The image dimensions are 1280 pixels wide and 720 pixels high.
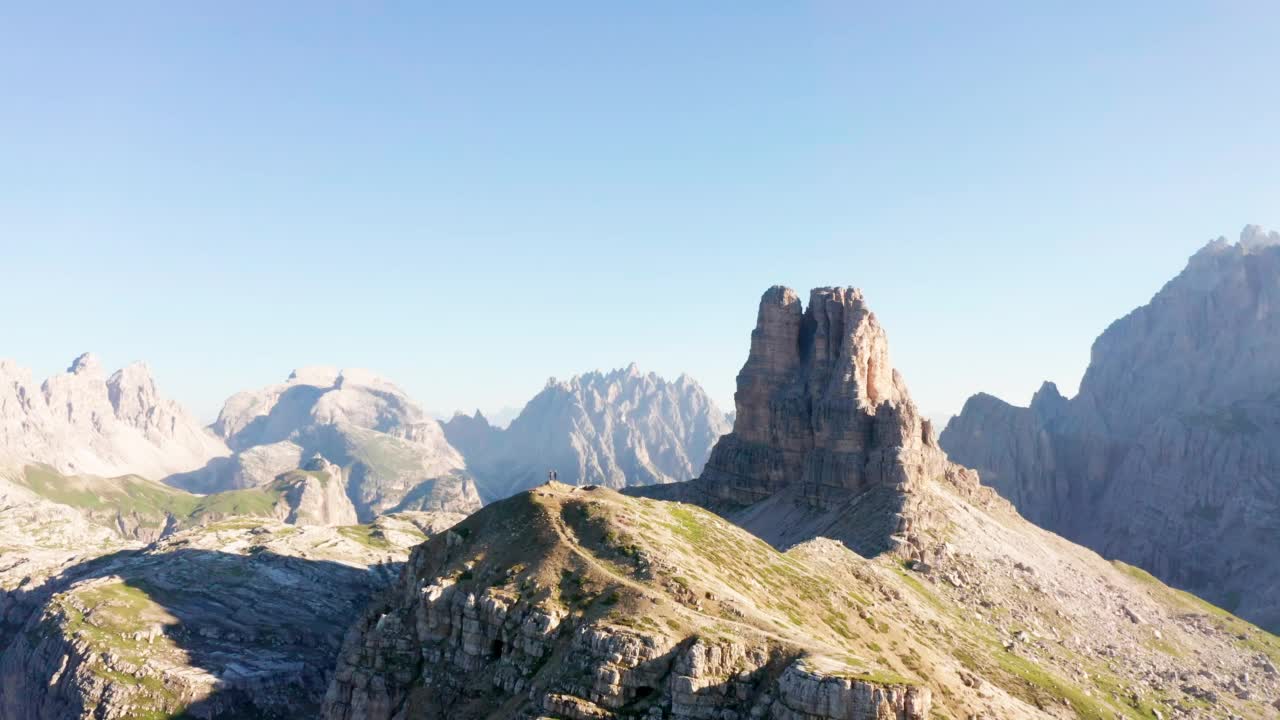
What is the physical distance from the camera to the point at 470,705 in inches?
3004

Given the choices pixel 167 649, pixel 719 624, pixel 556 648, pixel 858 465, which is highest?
pixel 858 465

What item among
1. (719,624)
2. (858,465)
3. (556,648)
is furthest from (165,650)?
(858,465)

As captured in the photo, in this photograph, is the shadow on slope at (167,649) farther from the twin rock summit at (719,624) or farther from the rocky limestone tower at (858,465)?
the rocky limestone tower at (858,465)

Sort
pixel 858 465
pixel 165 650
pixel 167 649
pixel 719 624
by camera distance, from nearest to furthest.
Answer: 1. pixel 719 624
2. pixel 165 650
3. pixel 167 649
4. pixel 858 465

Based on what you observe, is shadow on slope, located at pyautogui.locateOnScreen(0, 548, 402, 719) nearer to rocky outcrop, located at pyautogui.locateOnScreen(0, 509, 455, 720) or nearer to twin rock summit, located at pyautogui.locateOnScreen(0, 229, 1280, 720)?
rocky outcrop, located at pyautogui.locateOnScreen(0, 509, 455, 720)

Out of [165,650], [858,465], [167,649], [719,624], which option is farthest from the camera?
[858,465]

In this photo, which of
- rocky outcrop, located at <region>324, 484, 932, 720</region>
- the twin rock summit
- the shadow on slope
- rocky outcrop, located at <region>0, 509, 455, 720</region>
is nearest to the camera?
rocky outcrop, located at <region>324, 484, 932, 720</region>

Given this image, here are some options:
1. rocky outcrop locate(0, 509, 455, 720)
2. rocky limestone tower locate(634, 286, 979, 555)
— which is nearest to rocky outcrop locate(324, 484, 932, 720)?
rocky limestone tower locate(634, 286, 979, 555)

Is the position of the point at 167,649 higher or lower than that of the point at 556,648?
lower

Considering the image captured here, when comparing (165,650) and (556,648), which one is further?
(165,650)

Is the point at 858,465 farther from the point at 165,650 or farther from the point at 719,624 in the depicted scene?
the point at 165,650

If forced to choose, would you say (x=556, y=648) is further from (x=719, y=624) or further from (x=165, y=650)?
(x=165, y=650)

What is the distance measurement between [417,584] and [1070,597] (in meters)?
117

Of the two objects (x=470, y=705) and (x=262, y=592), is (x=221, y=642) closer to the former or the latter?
(x=262, y=592)
